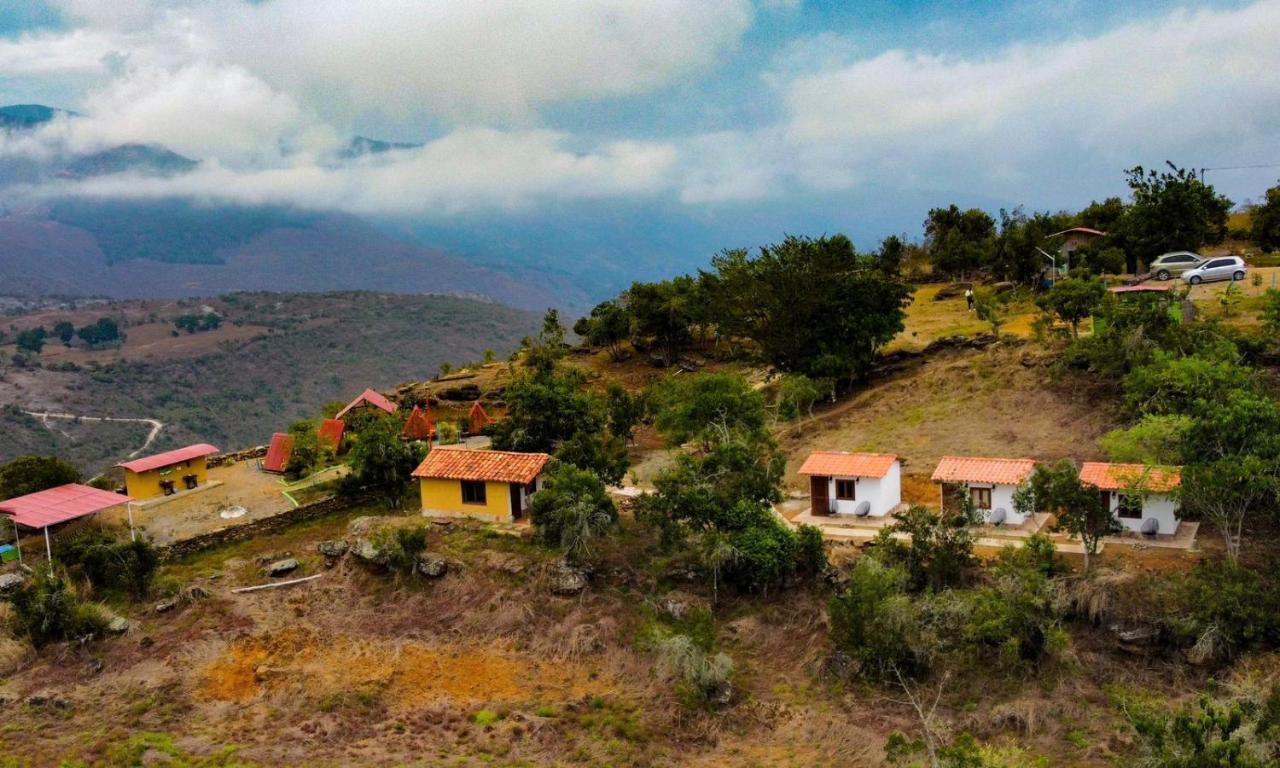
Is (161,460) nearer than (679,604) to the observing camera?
No

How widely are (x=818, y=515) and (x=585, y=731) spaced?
13224mm

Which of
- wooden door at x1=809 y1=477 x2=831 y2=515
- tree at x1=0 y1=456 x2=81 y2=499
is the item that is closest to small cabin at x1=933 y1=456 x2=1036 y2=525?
wooden door at x1=809 y1=477 x2=831 y2=515

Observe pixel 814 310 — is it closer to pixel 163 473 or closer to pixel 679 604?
pixel 679 604

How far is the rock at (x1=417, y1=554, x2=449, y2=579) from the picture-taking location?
30062mm

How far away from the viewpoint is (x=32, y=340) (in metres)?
126

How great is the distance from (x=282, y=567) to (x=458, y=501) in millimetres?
6501

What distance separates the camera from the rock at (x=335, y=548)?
32062 millimetres

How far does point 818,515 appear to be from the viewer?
3269 cm

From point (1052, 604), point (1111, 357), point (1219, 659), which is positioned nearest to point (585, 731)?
point (1052, 604)

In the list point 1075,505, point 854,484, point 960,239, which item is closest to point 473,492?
point 854,484

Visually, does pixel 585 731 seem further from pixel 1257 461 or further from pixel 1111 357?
pixel 1111 357

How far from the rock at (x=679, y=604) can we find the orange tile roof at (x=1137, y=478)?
12181mm

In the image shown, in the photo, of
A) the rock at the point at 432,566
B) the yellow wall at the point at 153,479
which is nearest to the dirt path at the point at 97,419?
the yellow wall at the point at 153,479

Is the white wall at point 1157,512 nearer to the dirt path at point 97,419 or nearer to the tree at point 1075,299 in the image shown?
the tree at point 1075,299
